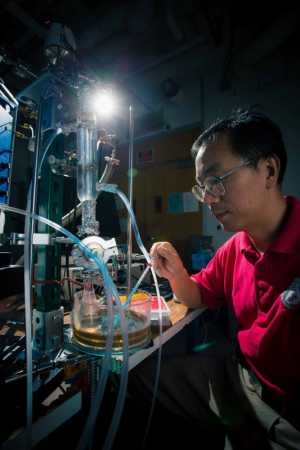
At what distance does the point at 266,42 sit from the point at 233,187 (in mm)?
2180

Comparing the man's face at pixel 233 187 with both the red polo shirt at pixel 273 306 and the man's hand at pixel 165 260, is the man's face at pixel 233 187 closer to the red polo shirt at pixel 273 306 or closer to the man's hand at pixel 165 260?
the red polo shirt at pixel 273 306

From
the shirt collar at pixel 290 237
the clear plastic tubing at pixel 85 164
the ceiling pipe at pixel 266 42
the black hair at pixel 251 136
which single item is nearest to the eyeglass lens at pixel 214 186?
the black hair at pixel 251 136

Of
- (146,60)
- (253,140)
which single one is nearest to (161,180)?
(146,60)

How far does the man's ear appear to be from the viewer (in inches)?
34.3

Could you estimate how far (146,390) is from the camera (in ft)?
3.21

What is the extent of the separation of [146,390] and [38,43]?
3.38 meters

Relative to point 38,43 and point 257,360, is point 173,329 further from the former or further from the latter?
point 38,43

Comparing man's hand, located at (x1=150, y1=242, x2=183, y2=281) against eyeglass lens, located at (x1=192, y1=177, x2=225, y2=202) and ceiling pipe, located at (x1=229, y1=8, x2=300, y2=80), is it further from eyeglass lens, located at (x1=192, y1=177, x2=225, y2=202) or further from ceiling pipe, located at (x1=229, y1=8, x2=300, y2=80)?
ceiling pipe, located at (x1=229, y1=8, x2=300, y2=80)

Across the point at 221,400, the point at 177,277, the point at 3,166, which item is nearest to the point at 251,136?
the point at 177,277

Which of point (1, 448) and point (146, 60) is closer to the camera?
point (1, 448)

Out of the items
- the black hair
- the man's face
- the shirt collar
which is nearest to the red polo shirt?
the shirt collar

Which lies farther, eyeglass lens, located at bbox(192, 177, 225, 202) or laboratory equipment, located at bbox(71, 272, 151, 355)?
eyeglass lens, located at bbox(192, 177, 225, 202)

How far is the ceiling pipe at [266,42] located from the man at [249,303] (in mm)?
1863

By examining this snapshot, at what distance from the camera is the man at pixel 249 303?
2.40 feet
